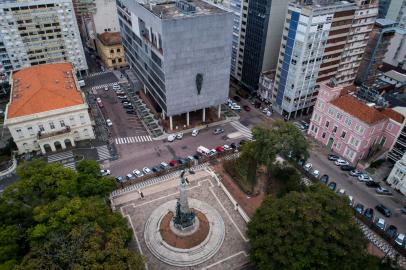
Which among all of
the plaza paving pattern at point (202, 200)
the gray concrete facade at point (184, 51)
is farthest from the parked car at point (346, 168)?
the gray concrete facade at point (184, 51)

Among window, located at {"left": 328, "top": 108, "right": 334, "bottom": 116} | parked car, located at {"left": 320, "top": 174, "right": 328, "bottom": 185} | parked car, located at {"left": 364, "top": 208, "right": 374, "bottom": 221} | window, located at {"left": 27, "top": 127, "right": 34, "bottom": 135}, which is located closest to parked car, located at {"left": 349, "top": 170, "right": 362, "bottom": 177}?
parked car, located at {"left": 320, "top": 174, "right": 328, "bottom": 185}

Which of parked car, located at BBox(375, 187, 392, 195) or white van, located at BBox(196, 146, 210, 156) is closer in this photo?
parked car, located at BBox(375, 187, 392, 195)

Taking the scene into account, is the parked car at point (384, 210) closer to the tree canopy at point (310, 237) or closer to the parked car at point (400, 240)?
the parked car at point (400, 240)

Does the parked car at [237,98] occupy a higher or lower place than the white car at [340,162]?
higher

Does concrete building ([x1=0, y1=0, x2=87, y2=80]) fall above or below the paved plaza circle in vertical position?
above

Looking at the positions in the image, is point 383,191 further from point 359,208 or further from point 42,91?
point 42,91

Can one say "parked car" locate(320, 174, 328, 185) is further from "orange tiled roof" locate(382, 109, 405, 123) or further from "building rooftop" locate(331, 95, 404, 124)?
"orange tiled roof" locate(382, 109, 405, 123)

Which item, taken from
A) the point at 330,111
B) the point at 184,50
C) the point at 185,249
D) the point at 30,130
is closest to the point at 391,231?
the point at 330,111
